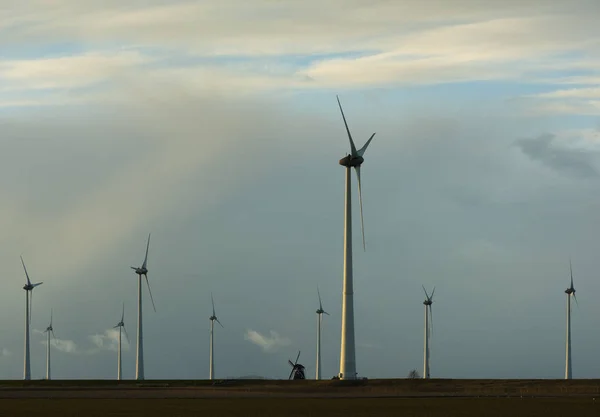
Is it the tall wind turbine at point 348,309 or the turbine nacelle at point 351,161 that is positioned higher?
the turbine nacelle at point 351,161

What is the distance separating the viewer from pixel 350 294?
158 metres
